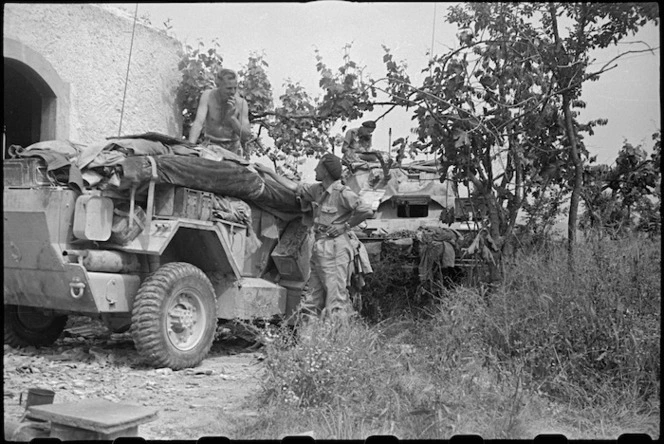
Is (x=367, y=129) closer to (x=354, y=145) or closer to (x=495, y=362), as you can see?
(x=354, y=145)

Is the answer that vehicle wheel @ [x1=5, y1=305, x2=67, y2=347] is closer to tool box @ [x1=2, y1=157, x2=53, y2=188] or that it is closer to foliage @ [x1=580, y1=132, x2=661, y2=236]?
tool box @ [x1=2, y1=157, x2=53, y2=188]

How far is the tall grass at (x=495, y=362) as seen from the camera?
4.59 metres

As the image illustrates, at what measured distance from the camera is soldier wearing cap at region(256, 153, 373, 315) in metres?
7.23

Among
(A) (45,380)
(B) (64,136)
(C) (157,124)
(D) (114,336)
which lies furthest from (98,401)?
(C) (157,124)

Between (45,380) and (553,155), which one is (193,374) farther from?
(553,155)

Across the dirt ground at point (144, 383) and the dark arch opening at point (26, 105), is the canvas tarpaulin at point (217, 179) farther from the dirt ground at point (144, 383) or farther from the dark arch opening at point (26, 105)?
the dark arch opening at point (26, 105)

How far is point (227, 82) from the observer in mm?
7875

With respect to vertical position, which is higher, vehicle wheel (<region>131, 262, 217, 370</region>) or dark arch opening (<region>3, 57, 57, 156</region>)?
dark arch opening (<region>3, 57, 57, 156</region>)

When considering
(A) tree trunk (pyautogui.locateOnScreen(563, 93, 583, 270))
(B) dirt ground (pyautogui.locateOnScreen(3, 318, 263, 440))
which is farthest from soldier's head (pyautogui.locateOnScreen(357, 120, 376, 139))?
(B) dirt ground (pyautogui.locateOnScreen(3, 318, 263, 440))

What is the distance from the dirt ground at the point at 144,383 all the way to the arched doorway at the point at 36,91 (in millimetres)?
2702

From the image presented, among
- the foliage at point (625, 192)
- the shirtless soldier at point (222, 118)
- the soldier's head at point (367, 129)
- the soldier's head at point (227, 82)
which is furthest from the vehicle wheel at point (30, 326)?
the foliage at point (625, 192)

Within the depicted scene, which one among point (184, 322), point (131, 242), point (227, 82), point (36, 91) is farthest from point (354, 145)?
point (131, 242)

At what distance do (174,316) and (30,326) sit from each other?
155cm

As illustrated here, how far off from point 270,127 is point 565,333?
6128 mm
